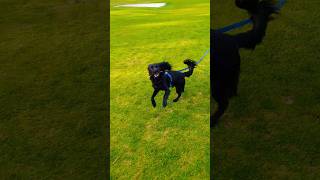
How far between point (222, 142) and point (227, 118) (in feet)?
3.22

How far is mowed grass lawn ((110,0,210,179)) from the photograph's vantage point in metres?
8.38

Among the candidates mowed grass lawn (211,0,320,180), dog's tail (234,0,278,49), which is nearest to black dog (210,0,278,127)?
dog's tail (234,0,278,49)

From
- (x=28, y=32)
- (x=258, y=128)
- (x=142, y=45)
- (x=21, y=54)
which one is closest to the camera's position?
(x=258, y=128)

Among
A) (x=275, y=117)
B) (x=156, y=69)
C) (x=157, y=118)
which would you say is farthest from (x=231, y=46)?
(x=275, y=117)

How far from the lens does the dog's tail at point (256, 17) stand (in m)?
6.43

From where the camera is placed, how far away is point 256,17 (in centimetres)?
667

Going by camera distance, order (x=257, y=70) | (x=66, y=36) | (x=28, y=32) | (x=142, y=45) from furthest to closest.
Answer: (x=28, y=32), (x=66, y=36), (x=142, y=45), (x=257, y=70)

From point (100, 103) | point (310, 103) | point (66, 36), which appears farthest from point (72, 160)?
point (66, 36)

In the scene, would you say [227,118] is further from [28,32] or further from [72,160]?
[28,32]

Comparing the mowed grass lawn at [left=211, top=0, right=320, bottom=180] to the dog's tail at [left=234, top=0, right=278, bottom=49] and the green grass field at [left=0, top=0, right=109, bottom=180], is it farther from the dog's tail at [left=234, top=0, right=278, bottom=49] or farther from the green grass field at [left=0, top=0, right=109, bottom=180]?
the green grass field at [left=0, top=0, right=109, bottom=180]

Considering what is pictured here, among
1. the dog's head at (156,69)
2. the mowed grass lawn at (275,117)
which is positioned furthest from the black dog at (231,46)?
the mowed grass lawn at (275,117)

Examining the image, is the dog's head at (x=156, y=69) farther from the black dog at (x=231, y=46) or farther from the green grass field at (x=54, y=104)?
the green grass field at (x=54, y=104)

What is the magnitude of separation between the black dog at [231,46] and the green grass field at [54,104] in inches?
127

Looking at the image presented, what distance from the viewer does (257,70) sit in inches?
472
